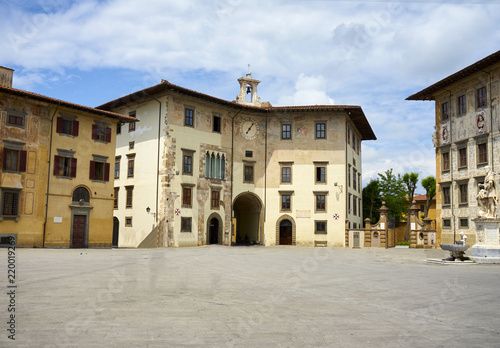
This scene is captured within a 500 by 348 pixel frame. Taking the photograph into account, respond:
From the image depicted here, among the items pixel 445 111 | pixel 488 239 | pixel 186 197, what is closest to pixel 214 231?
pixel 186 197

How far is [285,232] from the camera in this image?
134ft

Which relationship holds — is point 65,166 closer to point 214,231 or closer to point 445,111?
point 214,231

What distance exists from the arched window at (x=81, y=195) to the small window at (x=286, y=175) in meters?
17.3

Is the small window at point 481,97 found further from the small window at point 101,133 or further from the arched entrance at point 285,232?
the small window at point 101,133

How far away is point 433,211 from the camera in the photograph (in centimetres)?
7194

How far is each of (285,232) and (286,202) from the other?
265 cm

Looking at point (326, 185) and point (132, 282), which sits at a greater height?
point (326, 185)

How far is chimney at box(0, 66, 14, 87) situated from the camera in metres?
30.2

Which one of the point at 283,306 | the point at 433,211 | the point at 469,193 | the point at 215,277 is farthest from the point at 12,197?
the point at 433,211

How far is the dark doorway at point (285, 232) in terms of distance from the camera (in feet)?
134

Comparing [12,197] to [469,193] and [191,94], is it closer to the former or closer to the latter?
[191,94]

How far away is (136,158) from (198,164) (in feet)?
17.2

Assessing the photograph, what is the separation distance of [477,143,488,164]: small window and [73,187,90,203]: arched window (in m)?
27.4

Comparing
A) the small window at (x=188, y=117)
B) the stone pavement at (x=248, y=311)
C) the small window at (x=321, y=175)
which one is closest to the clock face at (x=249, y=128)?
the small window at (x=188, y=117)
